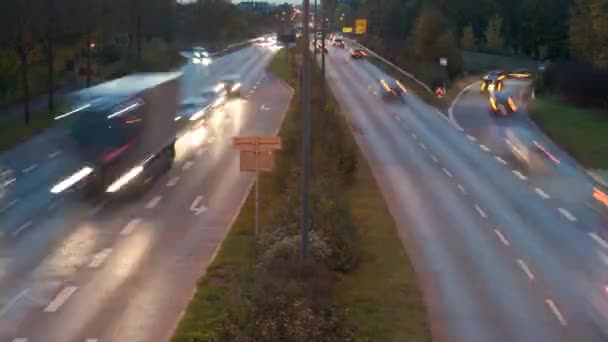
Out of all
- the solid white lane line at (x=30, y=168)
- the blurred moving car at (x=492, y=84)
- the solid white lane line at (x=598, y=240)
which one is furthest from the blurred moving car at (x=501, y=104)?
the solid white lane line at (x=598, y=240)

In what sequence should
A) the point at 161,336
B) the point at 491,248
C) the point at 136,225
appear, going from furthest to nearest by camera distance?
the point at 136,225, the point at 491,248, the point at 161,336

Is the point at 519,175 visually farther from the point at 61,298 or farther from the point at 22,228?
the point at 61,298

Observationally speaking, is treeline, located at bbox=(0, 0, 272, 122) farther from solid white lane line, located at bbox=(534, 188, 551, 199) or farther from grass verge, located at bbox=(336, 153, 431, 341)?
grass verge, located at bbox=(336, 153, 431, 341)

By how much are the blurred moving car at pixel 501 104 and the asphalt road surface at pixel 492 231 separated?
9599 millimetres

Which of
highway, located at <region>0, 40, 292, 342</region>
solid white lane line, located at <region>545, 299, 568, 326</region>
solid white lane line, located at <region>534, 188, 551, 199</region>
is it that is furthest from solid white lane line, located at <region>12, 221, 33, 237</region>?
solid white lane line, located at <region>534, 188, 551, 199</region>

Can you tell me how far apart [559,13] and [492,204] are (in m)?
84.7

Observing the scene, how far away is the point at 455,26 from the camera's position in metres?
121

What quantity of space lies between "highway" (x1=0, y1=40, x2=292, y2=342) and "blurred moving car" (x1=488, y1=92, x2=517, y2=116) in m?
25.5

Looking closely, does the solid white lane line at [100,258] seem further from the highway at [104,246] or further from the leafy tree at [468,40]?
the leafy tree at [468,40]

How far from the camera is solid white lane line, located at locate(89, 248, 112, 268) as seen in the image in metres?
22.2

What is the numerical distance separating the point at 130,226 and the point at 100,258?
383 centimetres

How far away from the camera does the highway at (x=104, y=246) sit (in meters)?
18.0

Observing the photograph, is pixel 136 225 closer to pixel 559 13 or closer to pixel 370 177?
pixel 370 177

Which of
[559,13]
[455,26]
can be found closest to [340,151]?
[559,13]
